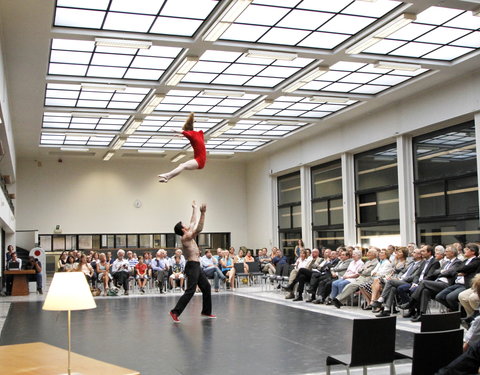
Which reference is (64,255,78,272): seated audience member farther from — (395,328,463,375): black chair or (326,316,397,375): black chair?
(395,328,463,375): black chair

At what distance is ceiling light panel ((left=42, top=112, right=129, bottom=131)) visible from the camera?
2070 centimetres

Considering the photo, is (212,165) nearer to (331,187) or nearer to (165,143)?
(165,143)

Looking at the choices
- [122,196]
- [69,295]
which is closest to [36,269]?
[122,196]

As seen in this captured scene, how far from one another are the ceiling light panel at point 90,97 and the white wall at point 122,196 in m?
11.1

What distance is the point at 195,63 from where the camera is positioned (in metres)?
14.8

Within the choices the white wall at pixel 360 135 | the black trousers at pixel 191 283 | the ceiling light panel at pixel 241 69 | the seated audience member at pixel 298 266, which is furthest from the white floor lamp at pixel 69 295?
the white wall at pixel 360 135

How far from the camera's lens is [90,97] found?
18.5 m

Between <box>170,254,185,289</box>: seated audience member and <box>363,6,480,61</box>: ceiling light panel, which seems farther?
<box>170,254,185,289</box>: seated audience member

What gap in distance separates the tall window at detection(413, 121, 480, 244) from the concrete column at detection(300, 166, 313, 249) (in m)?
7.54

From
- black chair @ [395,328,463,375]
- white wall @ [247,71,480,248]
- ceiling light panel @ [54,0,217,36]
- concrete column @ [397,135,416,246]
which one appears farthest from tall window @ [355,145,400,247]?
black chair @ [395,328,463,375]

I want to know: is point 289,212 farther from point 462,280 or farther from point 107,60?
point 462,280

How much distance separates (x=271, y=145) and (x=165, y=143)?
491 cm

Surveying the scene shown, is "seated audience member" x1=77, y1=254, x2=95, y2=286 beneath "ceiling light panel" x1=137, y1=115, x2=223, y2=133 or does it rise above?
beneath

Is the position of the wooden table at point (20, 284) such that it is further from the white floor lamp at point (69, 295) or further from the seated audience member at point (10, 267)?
the white floor lamp at point (69, 295)
